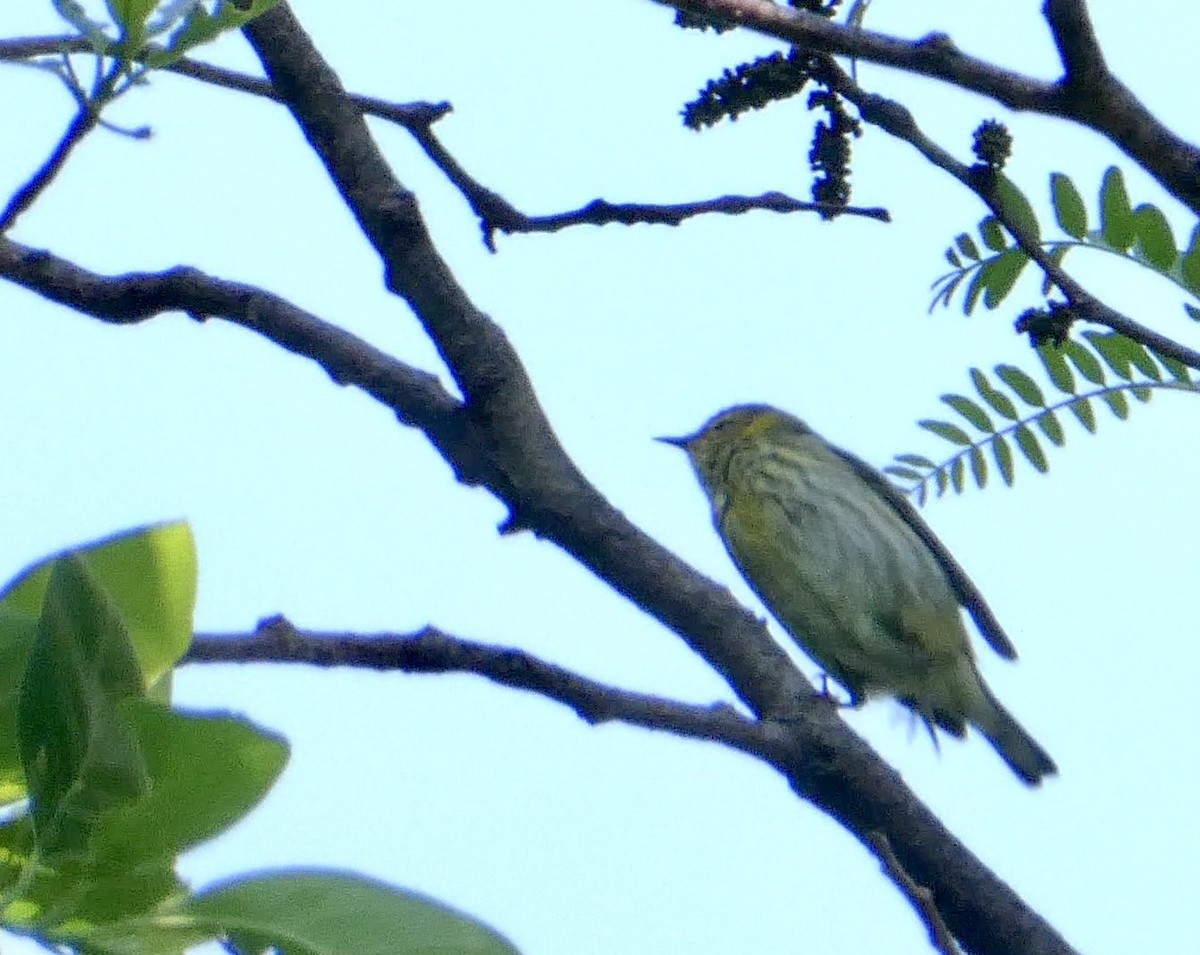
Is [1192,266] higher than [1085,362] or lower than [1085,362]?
lower

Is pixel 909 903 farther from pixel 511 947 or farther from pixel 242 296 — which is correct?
pixel 242 296

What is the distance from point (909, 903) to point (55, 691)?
106 cm

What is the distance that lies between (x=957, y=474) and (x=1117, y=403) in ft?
1.84

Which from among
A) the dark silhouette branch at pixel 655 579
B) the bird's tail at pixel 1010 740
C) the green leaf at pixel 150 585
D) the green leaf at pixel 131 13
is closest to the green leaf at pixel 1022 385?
the dark silhouette branch at pixel 655 579

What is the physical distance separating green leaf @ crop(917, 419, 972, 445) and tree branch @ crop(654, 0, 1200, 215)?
2.65 m

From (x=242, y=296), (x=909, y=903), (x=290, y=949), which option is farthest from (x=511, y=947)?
(x=242, y=296)

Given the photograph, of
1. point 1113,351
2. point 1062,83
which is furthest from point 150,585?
point 1113,351

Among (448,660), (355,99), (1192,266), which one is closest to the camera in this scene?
(448,660)

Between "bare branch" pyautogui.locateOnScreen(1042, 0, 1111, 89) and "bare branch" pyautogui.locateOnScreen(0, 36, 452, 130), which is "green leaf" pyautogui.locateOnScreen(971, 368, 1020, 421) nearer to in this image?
"bare branch" pyautogui.locateOnScreen(0, 36, 452, 130)

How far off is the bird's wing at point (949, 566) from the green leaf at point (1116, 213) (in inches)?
160

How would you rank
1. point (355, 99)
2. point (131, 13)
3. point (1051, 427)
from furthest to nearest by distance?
point (1051, 427) < point (355, 99) < point (131, 13)

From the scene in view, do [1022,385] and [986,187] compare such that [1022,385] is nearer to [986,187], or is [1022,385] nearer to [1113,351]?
[1113,351]

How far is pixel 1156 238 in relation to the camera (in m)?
3.20

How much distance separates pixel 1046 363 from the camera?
12.6 feet
